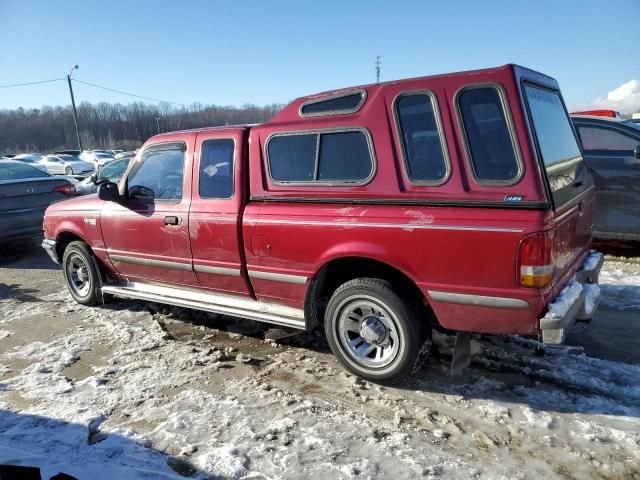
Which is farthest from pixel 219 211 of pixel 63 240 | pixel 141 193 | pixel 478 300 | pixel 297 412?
pixel 63 240

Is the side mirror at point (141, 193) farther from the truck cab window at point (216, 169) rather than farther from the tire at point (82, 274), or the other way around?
the tire at point (82, 274)

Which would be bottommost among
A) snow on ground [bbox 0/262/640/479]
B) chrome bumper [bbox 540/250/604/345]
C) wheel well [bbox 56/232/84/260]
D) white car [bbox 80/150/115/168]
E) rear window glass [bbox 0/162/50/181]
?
snow on ground [bbox 0/262/640/479]

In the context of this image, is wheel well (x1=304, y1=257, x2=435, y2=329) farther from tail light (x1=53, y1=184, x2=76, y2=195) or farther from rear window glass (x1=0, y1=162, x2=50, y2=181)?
rear window glass (x1=0, y1=162, x2=50, y2=181)

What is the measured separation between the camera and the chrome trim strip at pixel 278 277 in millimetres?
3711

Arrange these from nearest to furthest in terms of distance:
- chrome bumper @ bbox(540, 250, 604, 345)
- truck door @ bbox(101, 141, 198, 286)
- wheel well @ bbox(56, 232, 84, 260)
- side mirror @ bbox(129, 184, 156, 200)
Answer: chrome bumper @ bbox(540, 250, 604, 345) → truck door @ bbox(101, 141, 198, 286) → side mirror @ bbox(129, 184, 156, 200) → wheel well @ bbox(56, 232, 84, 260)

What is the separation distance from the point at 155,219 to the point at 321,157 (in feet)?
6.10

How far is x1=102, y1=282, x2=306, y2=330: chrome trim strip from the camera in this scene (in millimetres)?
3878

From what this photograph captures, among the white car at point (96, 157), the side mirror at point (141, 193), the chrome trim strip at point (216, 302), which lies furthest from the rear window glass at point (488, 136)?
the white car at point (96, 157)

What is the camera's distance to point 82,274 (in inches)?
218

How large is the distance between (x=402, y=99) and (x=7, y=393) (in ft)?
12.1

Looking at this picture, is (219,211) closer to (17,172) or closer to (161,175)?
(161,175)

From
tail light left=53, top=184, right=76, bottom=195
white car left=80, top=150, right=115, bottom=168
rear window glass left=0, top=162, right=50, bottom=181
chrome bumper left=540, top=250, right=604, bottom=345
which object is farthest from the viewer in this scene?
white car left=80, top=150, right=115, bottom=168

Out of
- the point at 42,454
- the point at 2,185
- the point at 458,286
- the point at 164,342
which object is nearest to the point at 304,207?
the point at 458,286

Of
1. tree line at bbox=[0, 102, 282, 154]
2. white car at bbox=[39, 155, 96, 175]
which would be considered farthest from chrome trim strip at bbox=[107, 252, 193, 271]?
tree line at bbox=[0, 102, 282, 154]
